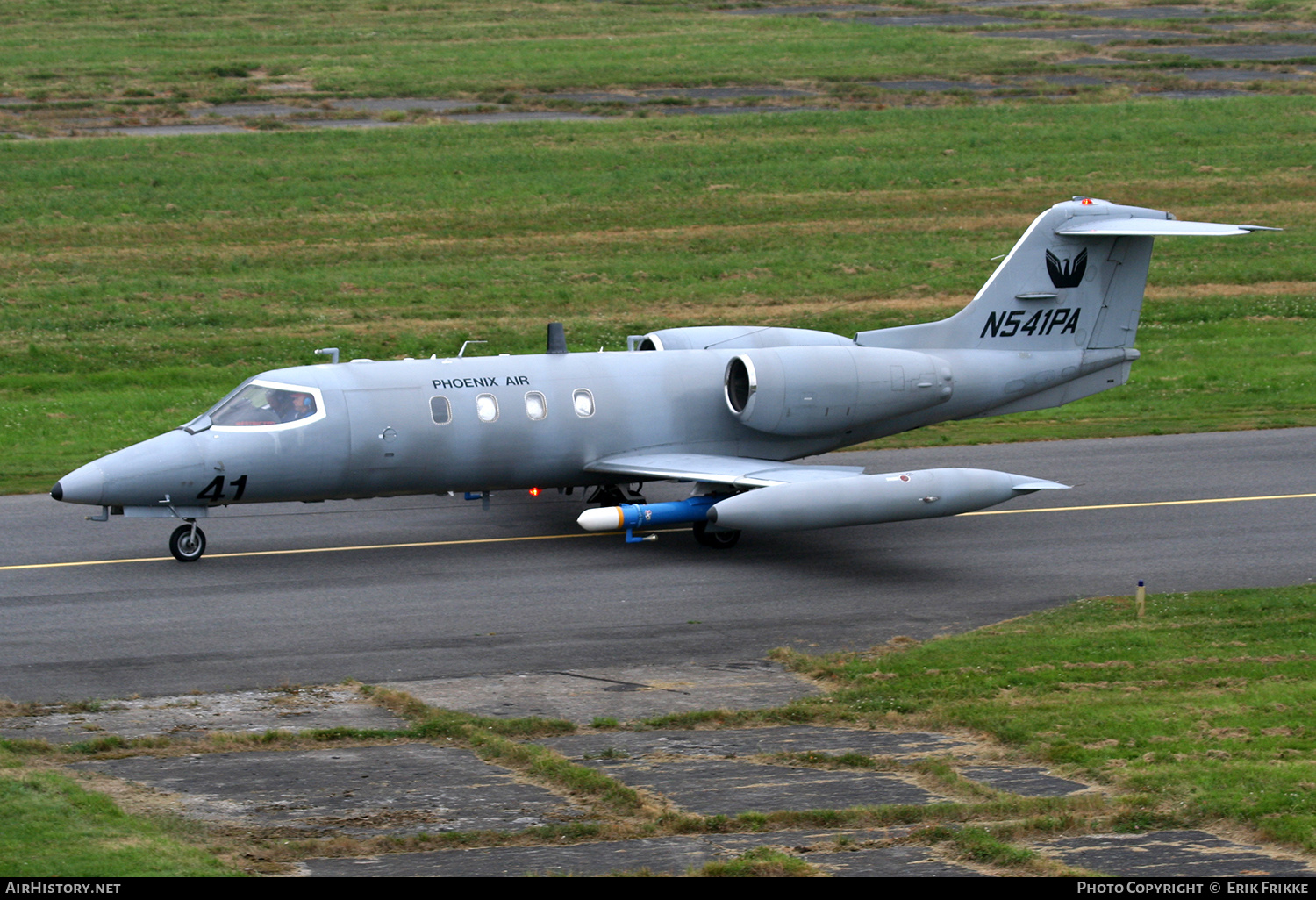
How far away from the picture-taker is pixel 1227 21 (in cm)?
7744

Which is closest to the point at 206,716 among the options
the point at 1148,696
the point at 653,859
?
the point at 653,859

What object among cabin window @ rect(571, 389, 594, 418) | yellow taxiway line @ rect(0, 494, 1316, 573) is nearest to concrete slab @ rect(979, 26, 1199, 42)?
yellow taxiway line @ rect(0, 494, 1316, 573)

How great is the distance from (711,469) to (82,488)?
28.3 feet

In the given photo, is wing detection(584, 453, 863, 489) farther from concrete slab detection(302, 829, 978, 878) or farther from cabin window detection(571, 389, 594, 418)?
concrete slab detection(302, 829, 978, 878)

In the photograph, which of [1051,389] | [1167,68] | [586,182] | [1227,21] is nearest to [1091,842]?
[1051,389]

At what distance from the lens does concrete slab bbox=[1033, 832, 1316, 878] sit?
11.5 m

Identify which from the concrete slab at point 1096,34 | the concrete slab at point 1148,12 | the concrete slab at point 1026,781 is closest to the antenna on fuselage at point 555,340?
the concrete slab at point 1026,781

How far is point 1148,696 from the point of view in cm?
1633

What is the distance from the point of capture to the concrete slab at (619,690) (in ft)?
53.7

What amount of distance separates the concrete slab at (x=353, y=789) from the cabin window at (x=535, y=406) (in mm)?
8675

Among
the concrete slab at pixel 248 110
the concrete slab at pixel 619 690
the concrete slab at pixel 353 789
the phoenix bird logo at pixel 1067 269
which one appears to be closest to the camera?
the concrete slab at pixel 353 789

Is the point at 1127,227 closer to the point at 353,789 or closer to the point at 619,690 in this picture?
A: the point at 619,690

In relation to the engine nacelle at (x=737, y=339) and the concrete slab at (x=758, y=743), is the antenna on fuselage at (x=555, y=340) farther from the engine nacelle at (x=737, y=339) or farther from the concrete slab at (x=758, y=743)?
the concrete slab at (x=758, y=743)

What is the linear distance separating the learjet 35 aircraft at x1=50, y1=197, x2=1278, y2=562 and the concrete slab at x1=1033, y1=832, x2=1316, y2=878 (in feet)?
30.3
